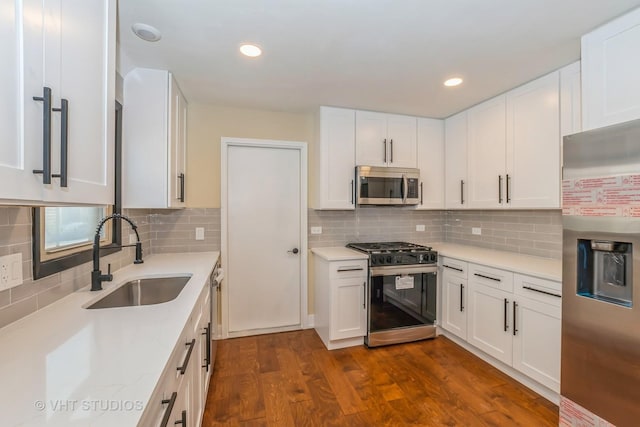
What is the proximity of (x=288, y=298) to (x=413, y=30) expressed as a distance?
2.70m

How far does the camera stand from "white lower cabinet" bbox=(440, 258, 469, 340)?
2.69 metres

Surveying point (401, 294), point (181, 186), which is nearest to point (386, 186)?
point (401, 294)

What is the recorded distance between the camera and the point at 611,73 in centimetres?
163

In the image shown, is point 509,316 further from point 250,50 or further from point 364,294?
point 250,50

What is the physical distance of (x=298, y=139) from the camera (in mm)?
3215

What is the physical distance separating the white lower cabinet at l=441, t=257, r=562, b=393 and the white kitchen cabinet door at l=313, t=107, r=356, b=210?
1.27 m

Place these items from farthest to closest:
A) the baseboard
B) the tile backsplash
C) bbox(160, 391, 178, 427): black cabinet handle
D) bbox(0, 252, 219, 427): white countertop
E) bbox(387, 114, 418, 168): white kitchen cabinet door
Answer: bbox(387, 114, 418, 168): white kitchen cabinet door → the baseboard → the tile backsplash → bbox(160, 391, 178, 427): black cabinet handle → bbox(0, 252, 219, 427): white countertop

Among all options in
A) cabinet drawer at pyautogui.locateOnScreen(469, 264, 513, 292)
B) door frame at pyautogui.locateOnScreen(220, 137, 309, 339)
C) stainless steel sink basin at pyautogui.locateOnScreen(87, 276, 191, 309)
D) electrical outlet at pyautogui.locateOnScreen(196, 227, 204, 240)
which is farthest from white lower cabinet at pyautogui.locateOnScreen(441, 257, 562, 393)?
electrical outlet at pyautogui.locateOnScreen(196, 227, 204, 240)

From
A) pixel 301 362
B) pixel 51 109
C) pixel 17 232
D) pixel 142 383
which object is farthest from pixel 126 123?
pixel 301 362

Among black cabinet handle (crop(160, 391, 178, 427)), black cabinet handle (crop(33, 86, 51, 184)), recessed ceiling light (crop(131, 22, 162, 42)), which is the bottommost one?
black cabinet handle (crop(160, 391, 178, 427))

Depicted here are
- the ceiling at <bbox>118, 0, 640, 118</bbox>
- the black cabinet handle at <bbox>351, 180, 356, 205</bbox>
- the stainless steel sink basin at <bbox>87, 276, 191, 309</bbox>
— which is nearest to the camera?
the ceiling at <bbox>118, 0, 640, 118</bbox>

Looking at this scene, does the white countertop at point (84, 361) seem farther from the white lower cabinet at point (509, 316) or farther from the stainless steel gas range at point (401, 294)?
the white lower cabinet at point (509, 316)

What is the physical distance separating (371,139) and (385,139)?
167 millimetres

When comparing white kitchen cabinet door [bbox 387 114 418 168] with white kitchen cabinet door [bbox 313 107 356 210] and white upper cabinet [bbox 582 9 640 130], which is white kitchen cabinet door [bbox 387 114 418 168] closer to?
white kitchen cabinet door [bbox 313 107 356 210]
